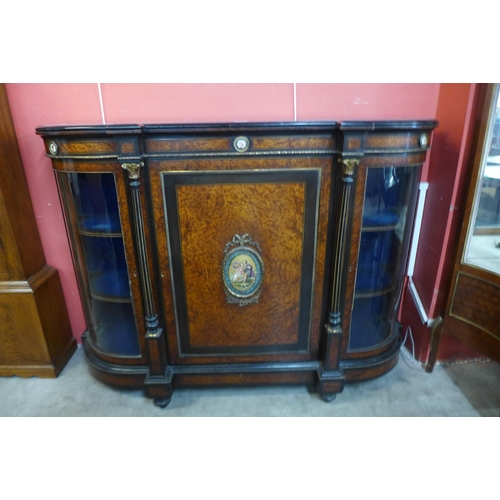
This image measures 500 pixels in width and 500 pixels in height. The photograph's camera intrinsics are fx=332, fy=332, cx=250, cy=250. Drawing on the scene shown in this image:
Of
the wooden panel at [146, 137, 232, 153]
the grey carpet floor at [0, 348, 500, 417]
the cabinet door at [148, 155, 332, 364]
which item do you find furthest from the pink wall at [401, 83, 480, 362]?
the wooden panel at [146, 137, 232, 153]

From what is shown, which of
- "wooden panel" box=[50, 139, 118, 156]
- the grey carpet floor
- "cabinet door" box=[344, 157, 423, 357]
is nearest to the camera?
"wooden panel" box=[50, 139, 118, 156]

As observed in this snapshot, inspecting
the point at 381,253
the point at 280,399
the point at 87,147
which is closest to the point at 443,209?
the point at 381,253

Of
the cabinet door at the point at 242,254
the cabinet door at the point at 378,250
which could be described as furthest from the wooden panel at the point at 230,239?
the cabinet door at the point at 378,250

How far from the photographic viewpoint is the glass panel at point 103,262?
133 centimetres

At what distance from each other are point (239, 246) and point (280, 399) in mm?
757

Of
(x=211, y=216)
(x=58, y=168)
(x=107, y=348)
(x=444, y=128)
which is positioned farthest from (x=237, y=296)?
(x=444, y=128)

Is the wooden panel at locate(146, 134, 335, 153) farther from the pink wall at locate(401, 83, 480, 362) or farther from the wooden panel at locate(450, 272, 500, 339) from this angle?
the wooden panel at locate(450, 272, 500, 339)

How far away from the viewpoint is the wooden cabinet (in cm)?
120

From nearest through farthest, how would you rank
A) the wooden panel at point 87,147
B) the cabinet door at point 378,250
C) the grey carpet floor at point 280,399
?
the wooden panel at point 87,147, the cabinet door at point 378,250, the grey carpet floor at point 280,399

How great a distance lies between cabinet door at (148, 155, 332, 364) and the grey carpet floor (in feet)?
0.66

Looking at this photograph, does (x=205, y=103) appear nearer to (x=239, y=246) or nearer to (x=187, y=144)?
(x=187, y=144)

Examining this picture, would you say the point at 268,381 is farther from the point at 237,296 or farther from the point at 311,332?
the point at 237,296

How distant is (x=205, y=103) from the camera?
150 centimetres

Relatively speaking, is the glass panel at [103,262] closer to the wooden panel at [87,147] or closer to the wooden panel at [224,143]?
the wooden panel at [87,147]
